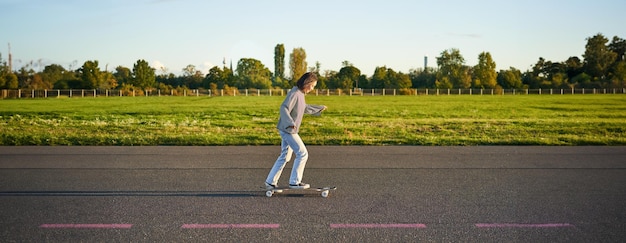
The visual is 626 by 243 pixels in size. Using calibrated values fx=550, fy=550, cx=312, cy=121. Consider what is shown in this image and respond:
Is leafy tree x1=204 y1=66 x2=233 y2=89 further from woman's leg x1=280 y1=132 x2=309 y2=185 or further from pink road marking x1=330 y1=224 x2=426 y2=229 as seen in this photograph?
pink road marking x1=330 y1=224 x2=426 y2=229

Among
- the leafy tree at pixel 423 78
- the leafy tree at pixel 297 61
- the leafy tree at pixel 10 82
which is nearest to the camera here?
the leafy tree at pixel 10 82

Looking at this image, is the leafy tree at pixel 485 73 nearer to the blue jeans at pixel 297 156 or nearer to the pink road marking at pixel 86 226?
the blue jeans at pixel 297 156

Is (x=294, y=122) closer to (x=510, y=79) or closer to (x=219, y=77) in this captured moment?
(x=510, y=79)

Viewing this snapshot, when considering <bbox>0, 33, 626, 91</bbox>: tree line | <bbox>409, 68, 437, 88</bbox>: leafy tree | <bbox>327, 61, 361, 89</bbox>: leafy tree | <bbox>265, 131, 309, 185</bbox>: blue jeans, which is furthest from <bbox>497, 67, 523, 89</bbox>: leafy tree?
<bbox>265, 131, 309, 185</bbox>: blue jeans

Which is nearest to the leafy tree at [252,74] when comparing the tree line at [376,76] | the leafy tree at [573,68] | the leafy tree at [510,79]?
the tree line at [376,76]

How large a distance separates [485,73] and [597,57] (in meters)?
30.7

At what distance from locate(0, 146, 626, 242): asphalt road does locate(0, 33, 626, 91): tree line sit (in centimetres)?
6905

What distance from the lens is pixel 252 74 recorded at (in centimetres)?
10619

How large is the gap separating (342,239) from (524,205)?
2.60 metres

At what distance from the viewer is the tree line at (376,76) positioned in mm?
81275

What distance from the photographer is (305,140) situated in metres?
13.8

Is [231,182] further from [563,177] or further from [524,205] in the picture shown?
[563,177]

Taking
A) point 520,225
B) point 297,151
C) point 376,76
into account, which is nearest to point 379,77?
point 376,76

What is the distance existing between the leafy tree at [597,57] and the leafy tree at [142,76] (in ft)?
263
